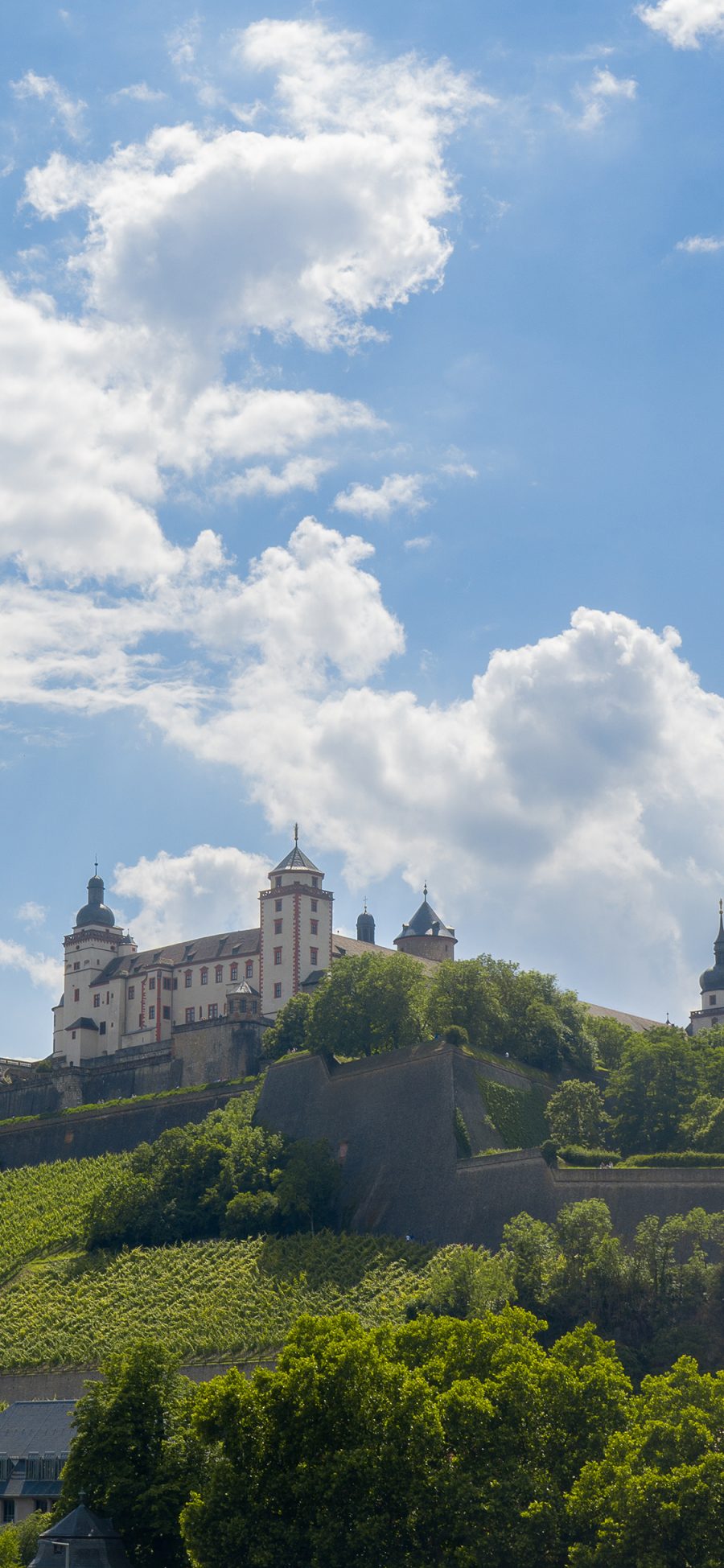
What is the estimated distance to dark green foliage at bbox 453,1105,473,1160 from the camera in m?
74.2

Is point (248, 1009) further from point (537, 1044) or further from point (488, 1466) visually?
point (488, 1466)

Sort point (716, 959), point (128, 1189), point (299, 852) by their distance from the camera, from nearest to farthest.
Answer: point (128, 1189), point (299, 852), point (716, 959)

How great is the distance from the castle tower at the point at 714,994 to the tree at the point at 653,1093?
3480cm

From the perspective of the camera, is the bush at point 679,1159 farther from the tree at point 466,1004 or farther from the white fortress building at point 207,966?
the white fortress building at point 207,966

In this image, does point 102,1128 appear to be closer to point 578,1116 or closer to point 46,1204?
point 46,1204

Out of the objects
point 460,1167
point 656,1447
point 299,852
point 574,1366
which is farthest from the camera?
point 299,852

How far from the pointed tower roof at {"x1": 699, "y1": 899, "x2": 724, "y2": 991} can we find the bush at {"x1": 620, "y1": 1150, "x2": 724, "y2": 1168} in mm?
44602

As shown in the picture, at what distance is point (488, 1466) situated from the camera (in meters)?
43.8

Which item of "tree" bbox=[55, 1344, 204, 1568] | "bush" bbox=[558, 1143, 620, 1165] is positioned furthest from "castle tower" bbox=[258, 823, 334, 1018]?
"tree" bbox=[55, 1344, 204, 1568]

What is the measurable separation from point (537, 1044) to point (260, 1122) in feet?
39.4

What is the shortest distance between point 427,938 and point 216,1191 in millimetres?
41200

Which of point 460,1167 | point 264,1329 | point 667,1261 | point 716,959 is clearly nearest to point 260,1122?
point 460,1167

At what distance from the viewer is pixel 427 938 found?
11650 centimetres

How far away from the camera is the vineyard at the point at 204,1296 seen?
65500 millimetres
